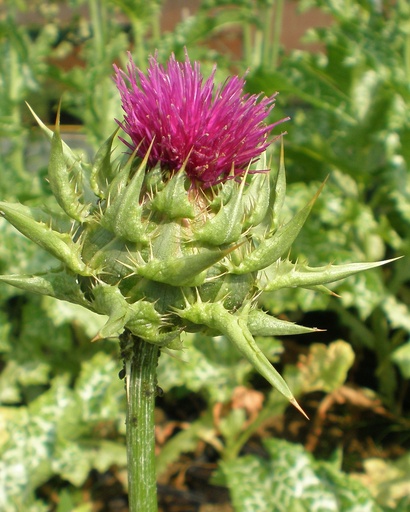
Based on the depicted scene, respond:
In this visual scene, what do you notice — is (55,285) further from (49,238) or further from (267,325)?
(267,325)

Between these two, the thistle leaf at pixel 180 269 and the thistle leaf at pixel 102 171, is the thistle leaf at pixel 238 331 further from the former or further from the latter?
the thistle leaf at pixel 102 171

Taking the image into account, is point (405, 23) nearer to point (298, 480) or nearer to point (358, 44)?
point (358, 44)

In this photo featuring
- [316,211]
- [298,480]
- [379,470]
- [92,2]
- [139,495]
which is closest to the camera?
[139,495]

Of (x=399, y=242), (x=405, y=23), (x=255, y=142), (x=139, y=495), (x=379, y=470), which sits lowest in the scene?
(x=139, y=495)

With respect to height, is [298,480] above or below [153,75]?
below

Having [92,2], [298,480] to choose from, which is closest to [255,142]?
[298,480]
